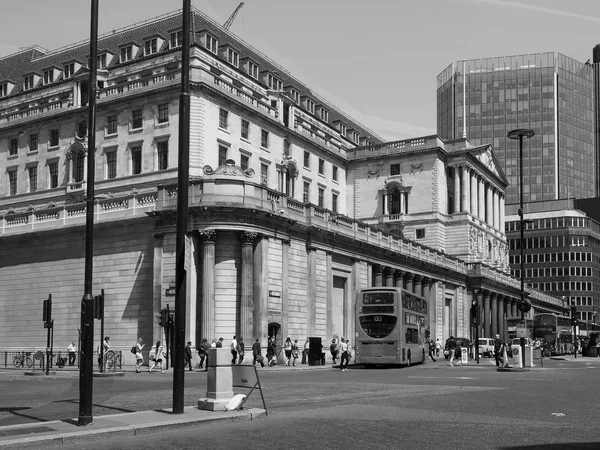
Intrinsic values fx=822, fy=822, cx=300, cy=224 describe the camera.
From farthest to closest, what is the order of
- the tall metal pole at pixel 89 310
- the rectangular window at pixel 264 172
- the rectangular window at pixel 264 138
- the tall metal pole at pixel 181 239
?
the rectangular window at pixel 264 172, the rectangular window at pixel 264 138, the tall metal pole at pixel 181 239, the tall metal pole at pixel 89 310

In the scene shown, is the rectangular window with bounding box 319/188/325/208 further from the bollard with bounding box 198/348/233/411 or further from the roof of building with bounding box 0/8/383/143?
the bollard with bounding box 198/348/233/411

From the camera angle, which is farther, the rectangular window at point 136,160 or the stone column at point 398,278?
the rectangular window at point 136,160

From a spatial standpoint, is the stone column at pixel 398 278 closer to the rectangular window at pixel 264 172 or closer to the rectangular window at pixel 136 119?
the rectangular window at pixel 264 172

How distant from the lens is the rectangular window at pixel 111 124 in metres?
71.6

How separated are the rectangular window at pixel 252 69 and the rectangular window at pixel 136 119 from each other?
15.0 m

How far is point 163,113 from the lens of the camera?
68438 millimetres

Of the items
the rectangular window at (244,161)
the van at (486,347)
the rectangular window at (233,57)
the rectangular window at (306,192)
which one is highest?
the rectangular window at (233,57)

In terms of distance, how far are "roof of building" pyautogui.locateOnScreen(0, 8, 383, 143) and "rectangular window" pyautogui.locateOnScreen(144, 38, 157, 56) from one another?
0.38 m

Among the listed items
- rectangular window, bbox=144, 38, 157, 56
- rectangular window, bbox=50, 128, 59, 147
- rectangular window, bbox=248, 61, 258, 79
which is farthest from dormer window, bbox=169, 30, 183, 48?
rectangular window, bbox=50, 128, 59, 147

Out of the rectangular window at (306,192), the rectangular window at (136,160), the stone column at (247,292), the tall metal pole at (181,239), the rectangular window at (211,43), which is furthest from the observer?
the rectangular window at (306,192)

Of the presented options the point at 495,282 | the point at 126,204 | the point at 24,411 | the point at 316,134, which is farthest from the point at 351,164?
the point at 24,411

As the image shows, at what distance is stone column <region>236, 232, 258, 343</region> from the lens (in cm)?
4644

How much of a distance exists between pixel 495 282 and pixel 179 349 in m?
81.2

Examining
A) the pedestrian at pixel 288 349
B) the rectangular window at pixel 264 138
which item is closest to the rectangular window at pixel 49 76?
the rectangular window at pixel 264 138
